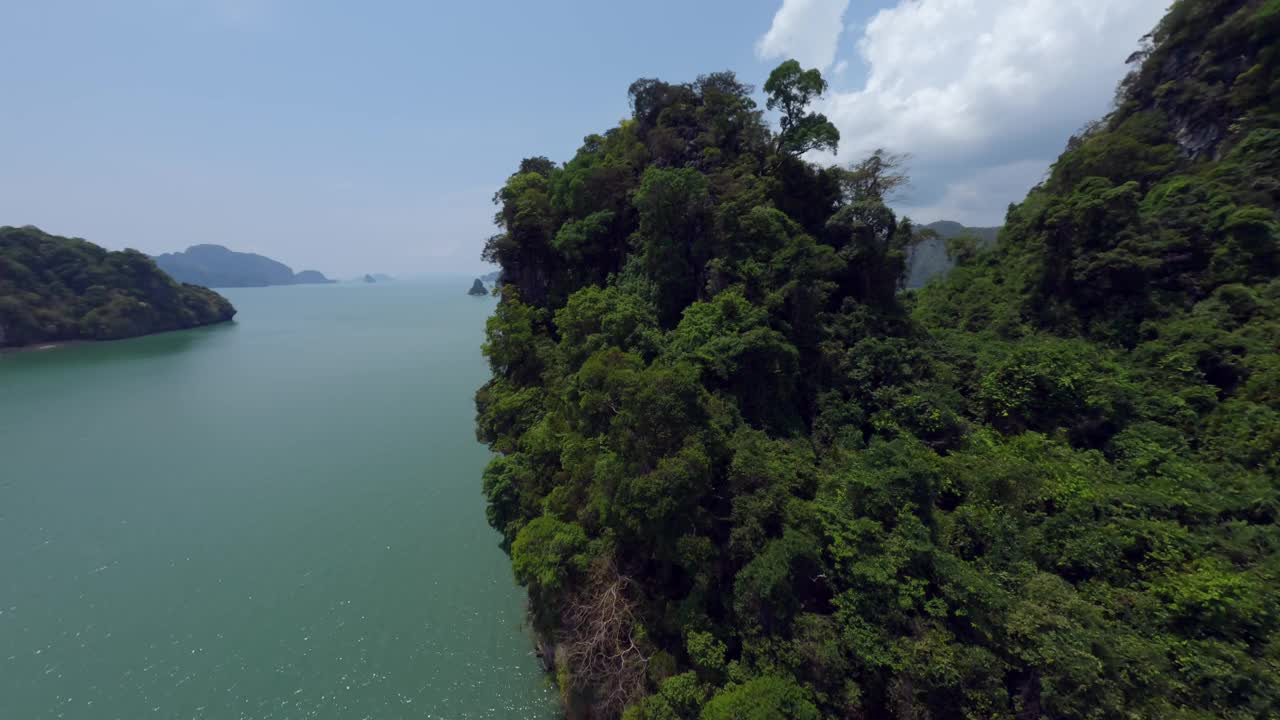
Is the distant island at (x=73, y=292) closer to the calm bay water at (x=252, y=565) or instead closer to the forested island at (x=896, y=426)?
the calm bay water at (x=252, y=565)

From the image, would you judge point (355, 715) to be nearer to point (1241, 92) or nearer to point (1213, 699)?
point (1213, 699)

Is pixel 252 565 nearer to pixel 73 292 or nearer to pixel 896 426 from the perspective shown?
Answer: pixel 896 426

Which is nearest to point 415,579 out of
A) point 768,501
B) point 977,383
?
point 768,501

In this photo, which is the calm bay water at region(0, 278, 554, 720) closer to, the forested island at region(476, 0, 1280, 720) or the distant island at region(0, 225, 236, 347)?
the forested island at region(476, 0, 1280, 720)

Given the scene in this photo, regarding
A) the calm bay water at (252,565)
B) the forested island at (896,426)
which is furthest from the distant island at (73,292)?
the forested island at (896,426)

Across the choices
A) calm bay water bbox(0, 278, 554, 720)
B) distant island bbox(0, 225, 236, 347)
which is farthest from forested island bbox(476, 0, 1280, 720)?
distant island bbox(0, 225, 236, 347)

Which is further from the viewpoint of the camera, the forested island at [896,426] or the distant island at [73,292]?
the distant island at [73,292]
